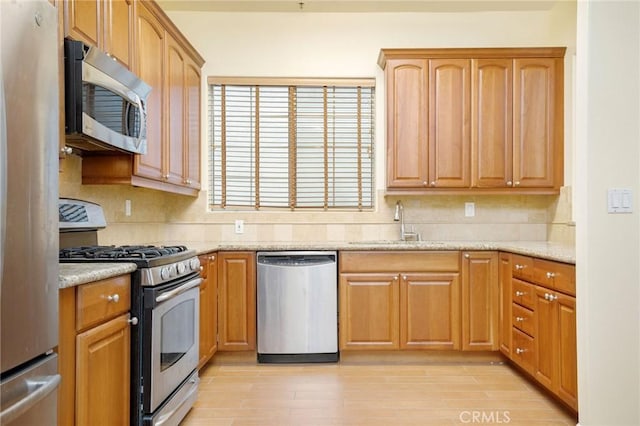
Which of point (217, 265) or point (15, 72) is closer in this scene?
point (15, 72)

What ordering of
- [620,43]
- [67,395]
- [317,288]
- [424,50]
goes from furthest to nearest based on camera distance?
[424,50] → [317,288] → [620,43] → [67,395]

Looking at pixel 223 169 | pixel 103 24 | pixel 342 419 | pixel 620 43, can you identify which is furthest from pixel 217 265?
pixel 620 43

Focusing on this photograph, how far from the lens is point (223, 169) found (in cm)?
397

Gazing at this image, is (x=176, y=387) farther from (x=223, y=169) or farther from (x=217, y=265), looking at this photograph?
(x=223, y=169)

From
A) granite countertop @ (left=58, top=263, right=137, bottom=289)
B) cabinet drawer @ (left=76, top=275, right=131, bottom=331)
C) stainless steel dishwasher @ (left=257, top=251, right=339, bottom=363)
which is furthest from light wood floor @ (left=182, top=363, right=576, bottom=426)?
granite countertop @ (left=58, top=263, right=137, bottom=289)

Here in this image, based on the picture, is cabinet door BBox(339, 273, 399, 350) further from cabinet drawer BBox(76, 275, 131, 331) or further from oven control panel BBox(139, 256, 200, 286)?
cabinet drawer BBox(76, 275, 131, 331)

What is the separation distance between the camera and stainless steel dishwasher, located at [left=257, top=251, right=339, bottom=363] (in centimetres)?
331

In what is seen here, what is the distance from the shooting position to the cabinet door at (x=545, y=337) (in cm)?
250

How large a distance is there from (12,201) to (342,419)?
1977 mm

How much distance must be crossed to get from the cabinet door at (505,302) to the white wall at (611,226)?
42.5 inches

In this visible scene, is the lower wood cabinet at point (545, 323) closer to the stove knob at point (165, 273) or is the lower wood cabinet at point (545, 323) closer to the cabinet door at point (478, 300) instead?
the cabinet door at point (478, 300)

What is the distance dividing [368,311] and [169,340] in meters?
1.61

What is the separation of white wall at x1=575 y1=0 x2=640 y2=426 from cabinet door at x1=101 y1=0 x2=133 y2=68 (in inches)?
91.3

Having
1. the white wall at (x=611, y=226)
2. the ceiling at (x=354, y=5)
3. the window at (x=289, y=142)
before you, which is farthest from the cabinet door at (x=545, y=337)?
the ceiling at (x=354, y=5)
